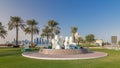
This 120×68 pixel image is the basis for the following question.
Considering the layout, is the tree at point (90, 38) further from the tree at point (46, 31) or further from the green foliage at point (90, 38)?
the tree at point (46, 31)

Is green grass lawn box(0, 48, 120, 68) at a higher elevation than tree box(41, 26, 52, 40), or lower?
lower

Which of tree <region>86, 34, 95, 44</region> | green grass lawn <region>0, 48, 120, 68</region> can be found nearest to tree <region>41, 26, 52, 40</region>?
tree <region>86, 34, 95, 44</region>

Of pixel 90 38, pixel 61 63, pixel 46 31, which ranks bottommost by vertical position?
pixel 61 63

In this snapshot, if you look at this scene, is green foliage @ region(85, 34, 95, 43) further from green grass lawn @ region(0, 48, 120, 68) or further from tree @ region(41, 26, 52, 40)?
green grass lawn @ region(0, 48, 120, 68)

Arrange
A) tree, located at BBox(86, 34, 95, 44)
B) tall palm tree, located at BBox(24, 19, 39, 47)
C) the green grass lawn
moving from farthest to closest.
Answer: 1. tree, located at BBox(86, 34, 95, 44)
2. tall palm tree, located at BBox(24, 19, 39, 47)
3. the green grass lawn

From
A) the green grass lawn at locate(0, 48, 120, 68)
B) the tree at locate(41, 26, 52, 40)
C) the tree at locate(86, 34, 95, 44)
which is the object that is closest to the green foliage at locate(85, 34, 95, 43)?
the tree at locate(86, 34, 95, 44)

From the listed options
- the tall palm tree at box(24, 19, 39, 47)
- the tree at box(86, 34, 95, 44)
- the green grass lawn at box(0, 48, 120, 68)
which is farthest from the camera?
the tree at box(86, 34, 95, 44)

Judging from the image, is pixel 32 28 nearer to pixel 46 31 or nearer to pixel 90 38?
pixel 46 31

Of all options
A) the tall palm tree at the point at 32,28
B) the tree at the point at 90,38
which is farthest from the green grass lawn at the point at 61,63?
the tree at the point at 90,38

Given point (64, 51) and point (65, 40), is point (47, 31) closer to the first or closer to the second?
point (65, 40)

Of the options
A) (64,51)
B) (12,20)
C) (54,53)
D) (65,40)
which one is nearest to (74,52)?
(64,51)

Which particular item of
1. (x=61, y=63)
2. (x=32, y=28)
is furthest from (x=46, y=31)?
(x=61, y=63)

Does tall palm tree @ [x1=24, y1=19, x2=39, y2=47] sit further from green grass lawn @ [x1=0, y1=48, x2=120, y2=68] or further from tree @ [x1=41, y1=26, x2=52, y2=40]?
green grass lawn @ [x1=0, y1=48, x2=120, y2=68]

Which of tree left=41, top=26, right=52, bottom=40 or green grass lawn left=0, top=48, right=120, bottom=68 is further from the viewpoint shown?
tree left=41, top=26, right=52, bottom=40
